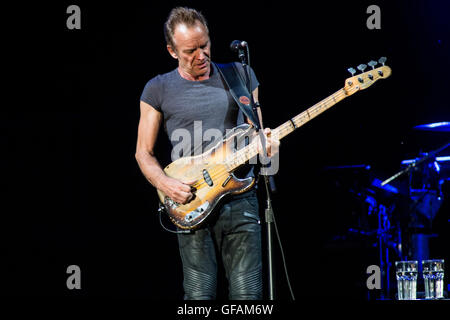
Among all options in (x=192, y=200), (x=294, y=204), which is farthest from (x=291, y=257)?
(x=192, y=200)

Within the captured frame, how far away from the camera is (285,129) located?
353cm

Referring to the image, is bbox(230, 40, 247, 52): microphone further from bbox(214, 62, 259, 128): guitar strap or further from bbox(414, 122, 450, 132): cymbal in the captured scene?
bbox(414, 122, 450, 132): cymbal

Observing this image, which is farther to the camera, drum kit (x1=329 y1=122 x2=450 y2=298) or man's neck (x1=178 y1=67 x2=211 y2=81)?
drum kit (x1=329 y1=122 x2=450 y2=298)

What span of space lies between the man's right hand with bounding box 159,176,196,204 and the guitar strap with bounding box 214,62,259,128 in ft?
1.83

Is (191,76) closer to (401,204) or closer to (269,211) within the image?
(269,211)

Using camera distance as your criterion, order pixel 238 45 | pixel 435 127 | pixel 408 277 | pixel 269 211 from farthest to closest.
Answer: pixel 435 127
pixel 408 277
pixel 238 45
pixel 269 211

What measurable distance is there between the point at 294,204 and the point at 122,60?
2783 mm

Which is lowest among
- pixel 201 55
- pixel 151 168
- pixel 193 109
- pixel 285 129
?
pixel 151 168

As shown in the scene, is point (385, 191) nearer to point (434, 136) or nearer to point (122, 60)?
point (434, 136)

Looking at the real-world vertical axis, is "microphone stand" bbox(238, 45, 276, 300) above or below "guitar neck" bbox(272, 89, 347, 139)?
below

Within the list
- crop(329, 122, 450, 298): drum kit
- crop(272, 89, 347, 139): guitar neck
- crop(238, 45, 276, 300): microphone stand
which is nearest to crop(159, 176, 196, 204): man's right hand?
crop(238, 45, 276, 300): microphone stand

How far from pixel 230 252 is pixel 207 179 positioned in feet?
1.55

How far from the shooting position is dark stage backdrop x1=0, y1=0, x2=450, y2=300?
5.04 m

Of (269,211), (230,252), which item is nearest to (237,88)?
(269,211)
